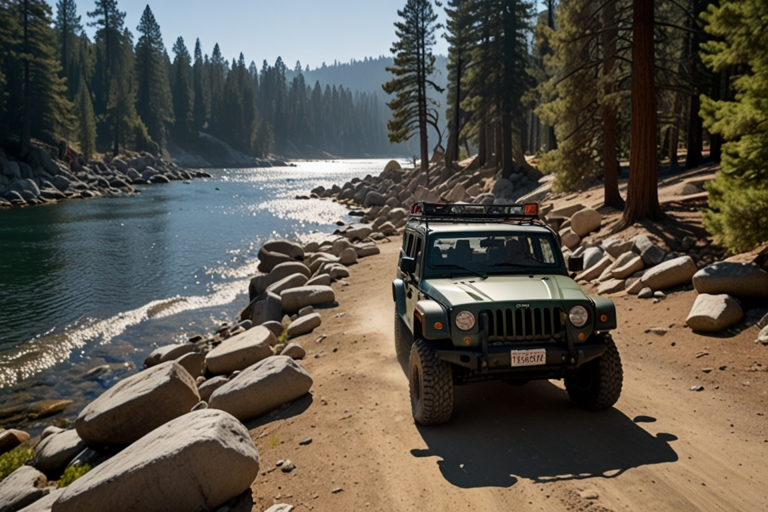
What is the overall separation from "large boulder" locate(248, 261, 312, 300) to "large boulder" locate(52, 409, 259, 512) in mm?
13431

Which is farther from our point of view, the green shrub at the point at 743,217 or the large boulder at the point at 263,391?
the green shrub at the point at 743,217

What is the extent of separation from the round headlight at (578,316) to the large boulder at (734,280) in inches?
201

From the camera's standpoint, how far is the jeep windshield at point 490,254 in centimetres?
740

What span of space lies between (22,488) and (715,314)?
1059 centimetres

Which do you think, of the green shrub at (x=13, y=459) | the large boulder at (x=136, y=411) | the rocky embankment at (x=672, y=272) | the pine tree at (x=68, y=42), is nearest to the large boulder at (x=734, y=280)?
the rocky embankment at (x=672, y=272)

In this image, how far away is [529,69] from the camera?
37875 millimetres

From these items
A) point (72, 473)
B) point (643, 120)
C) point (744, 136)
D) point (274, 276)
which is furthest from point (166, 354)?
point (643, 120)

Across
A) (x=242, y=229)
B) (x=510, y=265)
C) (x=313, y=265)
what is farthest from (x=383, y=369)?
(x=242, y=229)

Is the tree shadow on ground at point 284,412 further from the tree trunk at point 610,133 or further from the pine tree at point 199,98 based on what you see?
the pine tree at point 199,98

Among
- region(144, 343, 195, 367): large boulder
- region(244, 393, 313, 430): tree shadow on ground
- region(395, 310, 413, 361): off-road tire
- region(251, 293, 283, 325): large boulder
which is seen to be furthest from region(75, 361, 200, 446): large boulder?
region(251, 293, 283, 325): large boulder

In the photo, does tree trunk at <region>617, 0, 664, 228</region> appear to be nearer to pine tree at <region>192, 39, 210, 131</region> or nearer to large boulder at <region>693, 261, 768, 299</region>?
large boulder at <region>693, 261, 768, 299</region>

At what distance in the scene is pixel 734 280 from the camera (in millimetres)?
9758

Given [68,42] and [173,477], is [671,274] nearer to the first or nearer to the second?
[173,477]

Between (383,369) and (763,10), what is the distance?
870cm
